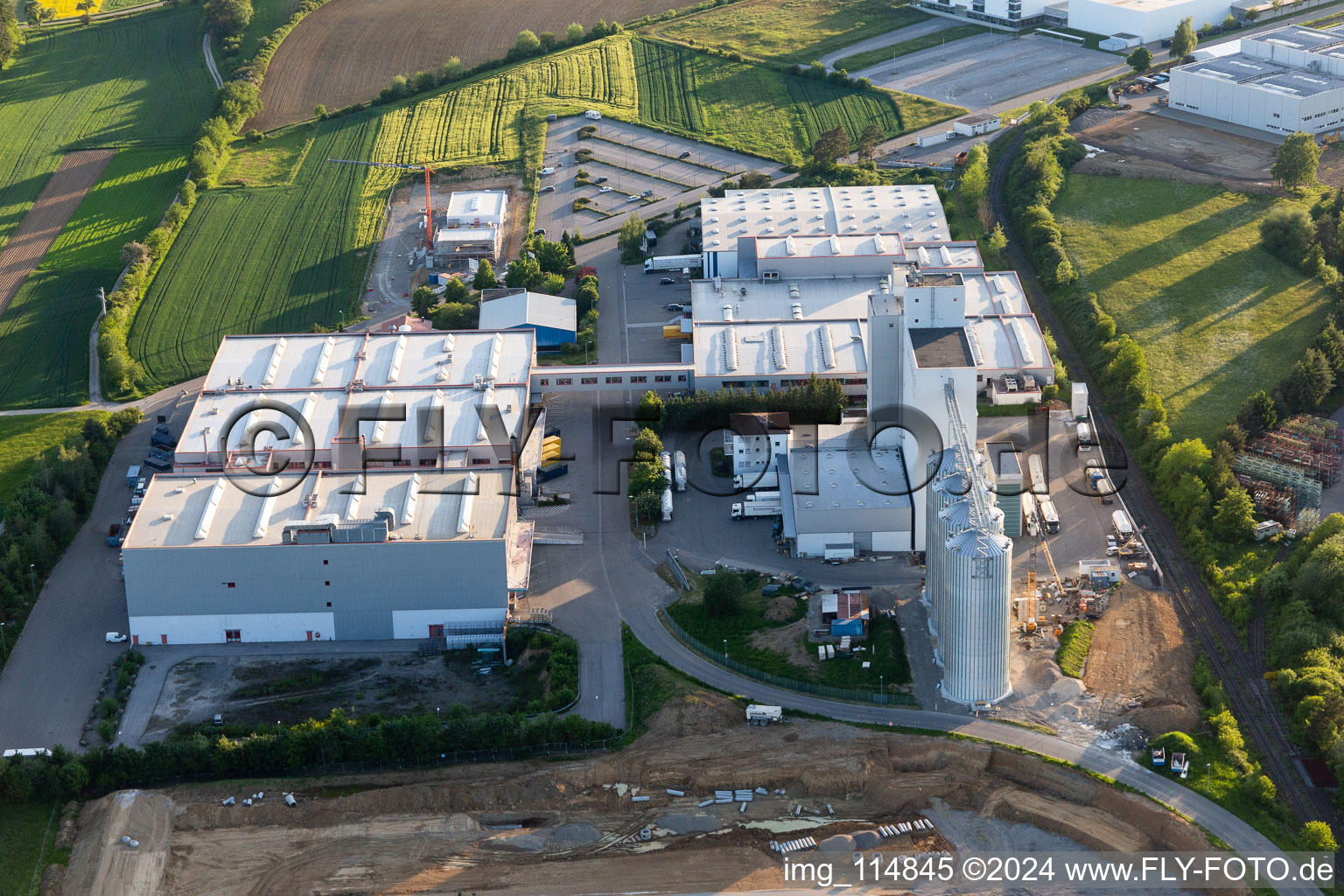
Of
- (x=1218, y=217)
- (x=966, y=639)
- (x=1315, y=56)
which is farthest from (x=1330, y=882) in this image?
(x=1315, y=56)

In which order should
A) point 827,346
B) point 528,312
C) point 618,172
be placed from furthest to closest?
point 618,172
point 528,312
point 827,346

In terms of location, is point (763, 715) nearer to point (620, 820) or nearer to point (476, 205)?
point (620, 820)

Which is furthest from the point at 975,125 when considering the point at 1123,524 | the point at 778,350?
the point at 1123,524

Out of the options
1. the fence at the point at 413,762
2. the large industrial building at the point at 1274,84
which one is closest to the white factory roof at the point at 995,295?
the large industrial building at the point at 1274,84

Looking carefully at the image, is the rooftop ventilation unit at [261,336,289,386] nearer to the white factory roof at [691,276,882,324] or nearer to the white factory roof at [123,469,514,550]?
the white factory roof at [123,469,514,550]

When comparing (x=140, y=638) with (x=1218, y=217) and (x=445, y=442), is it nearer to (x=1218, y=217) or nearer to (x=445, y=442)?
(x=445, y=442)

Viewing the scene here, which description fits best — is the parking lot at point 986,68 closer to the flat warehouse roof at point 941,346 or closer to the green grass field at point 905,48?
the green grass field at point 905,48

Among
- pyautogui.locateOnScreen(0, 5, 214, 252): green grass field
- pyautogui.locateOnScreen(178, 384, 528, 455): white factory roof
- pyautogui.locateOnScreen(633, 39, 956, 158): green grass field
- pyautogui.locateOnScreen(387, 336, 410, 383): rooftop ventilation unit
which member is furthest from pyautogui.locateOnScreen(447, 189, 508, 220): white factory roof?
pyautogui.locateOnScreen(178, 384, 528, 455): white factory roof
